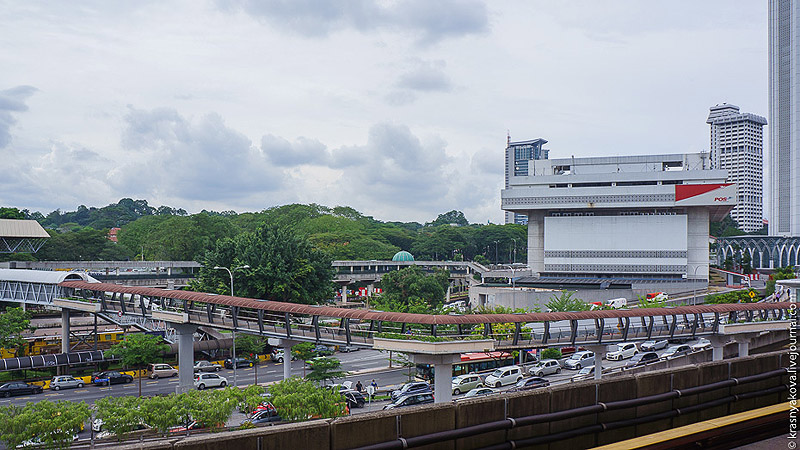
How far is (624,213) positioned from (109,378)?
250ft

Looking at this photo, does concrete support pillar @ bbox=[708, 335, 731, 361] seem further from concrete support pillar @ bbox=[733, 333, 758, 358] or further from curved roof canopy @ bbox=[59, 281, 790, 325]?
curved roof canopy @ bbox=[59, 281, 790, 325]

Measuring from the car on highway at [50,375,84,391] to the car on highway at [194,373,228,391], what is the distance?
8347 mm

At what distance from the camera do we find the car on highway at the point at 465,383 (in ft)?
127

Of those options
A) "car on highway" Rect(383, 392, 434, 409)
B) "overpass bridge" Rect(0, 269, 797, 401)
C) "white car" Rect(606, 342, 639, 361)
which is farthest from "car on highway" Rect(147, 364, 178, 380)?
"white car" Rect(606, 342, 639, 361)

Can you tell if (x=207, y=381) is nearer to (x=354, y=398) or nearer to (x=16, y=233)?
(x=354, y=398)

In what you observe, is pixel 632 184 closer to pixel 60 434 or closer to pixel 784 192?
pixel 60 434

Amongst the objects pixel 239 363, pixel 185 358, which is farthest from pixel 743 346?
pixel 239 363

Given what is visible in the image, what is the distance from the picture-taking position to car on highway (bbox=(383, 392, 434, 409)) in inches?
1312

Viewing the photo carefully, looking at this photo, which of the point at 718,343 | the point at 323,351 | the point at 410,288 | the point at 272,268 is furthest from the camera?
the point at 410,288

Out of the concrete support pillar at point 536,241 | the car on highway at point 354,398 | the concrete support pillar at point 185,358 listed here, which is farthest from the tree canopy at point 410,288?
the car on highway at point 354,398

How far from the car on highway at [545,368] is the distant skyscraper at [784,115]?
124084mm

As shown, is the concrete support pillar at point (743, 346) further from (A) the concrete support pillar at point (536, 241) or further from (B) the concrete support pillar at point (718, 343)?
(A) the concrete support pillar at point (536, 241)

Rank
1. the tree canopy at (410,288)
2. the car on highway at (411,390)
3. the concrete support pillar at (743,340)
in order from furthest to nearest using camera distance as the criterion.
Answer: the tree canopy at (410,288) < the concrete support pillar at (743,340) < the car on highway at (411,390)

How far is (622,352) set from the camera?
1927 inches
